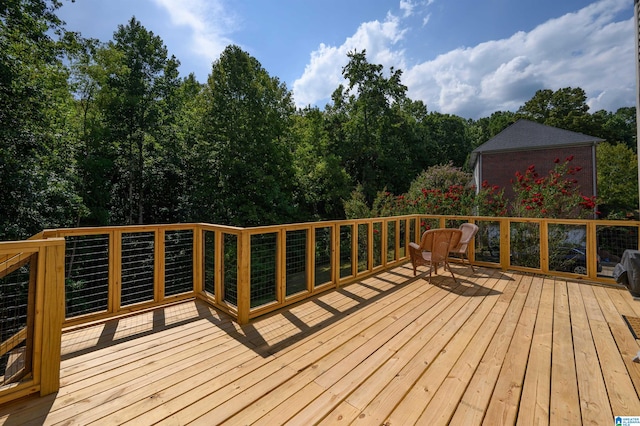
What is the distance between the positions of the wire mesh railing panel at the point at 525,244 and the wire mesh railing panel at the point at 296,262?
13.7 feet

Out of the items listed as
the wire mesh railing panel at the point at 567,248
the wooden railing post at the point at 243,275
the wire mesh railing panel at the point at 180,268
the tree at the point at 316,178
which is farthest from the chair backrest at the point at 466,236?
the tree at the point at 316,178

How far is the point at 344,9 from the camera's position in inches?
268

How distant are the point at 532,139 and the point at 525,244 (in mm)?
14015

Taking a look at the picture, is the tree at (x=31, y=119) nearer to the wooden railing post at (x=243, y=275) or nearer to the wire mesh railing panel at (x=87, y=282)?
the wire mesh railing panel at (x=87, y=282)

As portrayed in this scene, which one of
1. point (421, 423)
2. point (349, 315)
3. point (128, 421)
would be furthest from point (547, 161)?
point (128, 421)

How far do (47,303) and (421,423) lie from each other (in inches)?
97.1

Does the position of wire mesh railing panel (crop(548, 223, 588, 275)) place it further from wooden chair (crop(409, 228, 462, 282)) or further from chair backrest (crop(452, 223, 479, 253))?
wooden chair (crop(409, 228, 462, 282))

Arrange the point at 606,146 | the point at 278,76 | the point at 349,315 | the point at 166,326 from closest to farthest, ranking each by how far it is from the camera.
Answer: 1. the point at 166,326
2. the point at 349,315
3. the point at 278,76
4. the point at 606,146

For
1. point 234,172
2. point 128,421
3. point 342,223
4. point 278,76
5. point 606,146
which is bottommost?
point 128,421

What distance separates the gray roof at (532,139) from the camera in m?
14.5

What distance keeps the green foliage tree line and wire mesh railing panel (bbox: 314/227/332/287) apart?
4.60 m

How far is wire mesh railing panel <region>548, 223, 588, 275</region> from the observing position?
4.95m

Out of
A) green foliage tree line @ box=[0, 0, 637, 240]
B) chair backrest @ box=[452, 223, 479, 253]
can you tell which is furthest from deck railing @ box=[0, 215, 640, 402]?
green foliage tree line @ box=[0, 0, 637, 240]

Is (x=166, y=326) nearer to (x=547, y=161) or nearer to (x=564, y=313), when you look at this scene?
(x=564, y=313)
